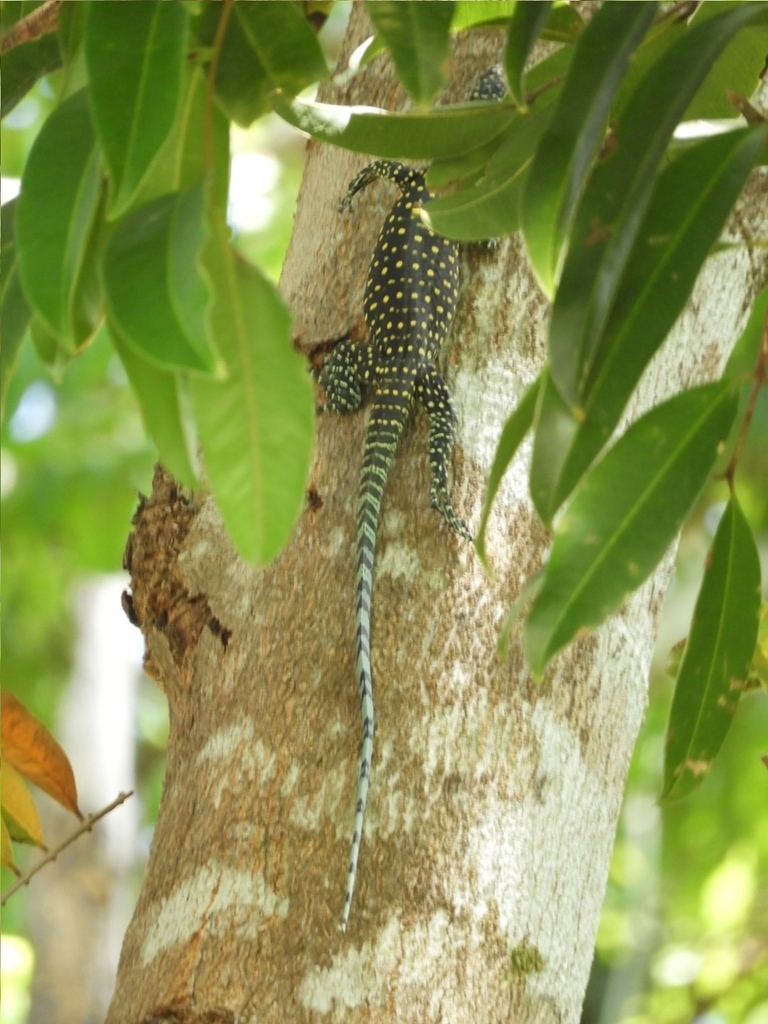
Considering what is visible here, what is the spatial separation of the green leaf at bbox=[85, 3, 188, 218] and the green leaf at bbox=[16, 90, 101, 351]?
0.07 metres

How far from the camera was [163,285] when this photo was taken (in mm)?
908

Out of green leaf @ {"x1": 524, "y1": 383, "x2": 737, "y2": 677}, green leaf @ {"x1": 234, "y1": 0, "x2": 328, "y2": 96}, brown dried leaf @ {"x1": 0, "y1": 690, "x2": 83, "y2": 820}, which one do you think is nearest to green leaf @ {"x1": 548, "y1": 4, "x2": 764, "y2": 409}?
green leaf @ {"x1": 524, "y1": 383, "x2": 737, "y2": 677}

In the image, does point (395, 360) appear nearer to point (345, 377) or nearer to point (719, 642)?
point (345, 377)

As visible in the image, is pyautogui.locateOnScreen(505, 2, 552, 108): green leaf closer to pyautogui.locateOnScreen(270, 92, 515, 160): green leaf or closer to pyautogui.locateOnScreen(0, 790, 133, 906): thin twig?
pyautogui.locateOnScreen(270, 92, 515, 160): green leaf

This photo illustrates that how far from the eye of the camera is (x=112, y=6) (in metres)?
1.03

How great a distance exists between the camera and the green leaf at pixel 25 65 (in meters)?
1.33

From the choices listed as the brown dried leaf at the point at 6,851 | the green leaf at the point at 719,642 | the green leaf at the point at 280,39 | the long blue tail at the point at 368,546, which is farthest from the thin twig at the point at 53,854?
the green leaf at the point at 280,39

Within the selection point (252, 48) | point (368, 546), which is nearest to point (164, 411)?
point (252, 48)

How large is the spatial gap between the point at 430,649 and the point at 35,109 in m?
5.05

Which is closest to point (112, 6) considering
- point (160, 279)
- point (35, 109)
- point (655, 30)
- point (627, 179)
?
point (160, 279)

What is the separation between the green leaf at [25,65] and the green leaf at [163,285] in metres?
0.46

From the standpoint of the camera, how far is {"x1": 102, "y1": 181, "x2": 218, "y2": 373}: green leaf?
876 millimetres

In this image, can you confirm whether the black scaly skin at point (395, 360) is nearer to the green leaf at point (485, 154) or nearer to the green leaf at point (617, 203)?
the green leaf at point (485, 154)

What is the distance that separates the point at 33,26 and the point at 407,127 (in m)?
0.50
